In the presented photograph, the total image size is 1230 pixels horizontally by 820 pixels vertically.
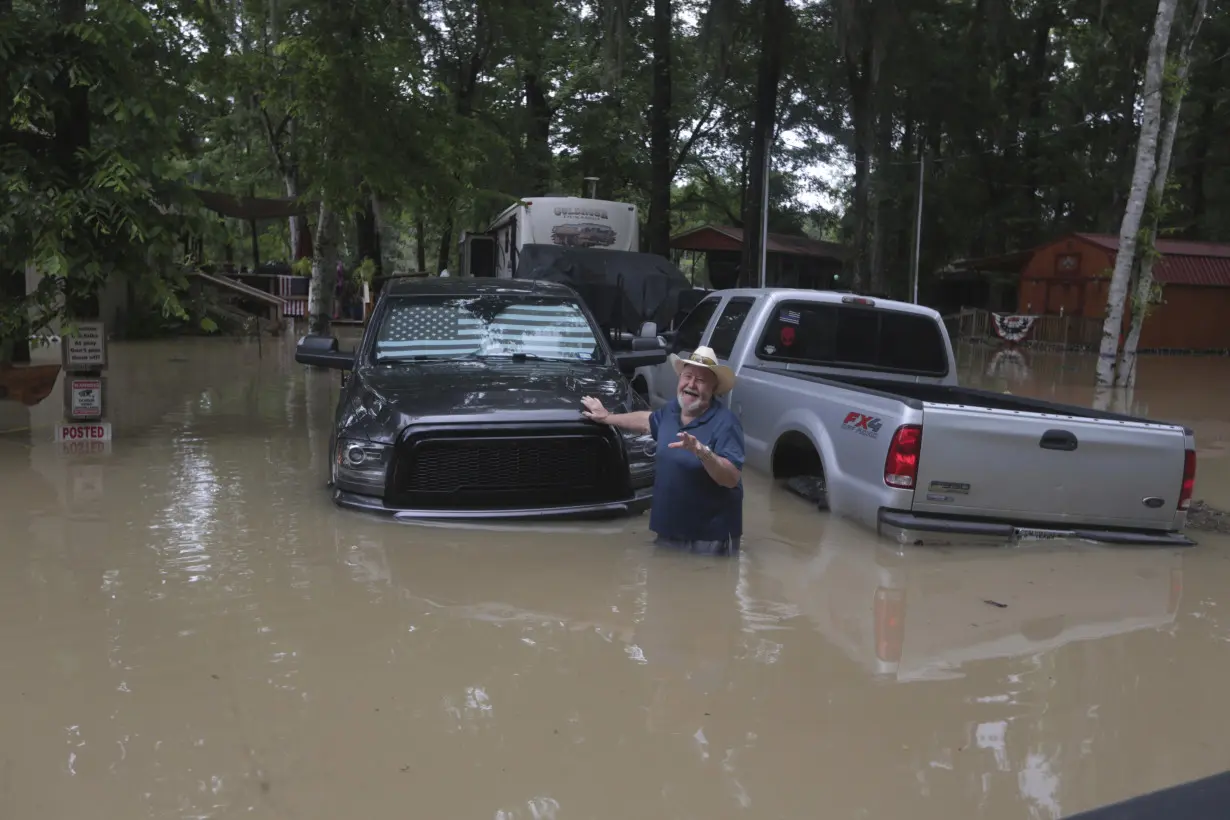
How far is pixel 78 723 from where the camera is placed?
4.14 meters

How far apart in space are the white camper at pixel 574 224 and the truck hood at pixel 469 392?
11307mm

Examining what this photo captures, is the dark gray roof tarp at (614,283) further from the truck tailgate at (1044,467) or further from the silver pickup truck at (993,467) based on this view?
the truck tailgate at (1044,467)

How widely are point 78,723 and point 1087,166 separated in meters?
38.8

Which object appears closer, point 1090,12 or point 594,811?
point 594,811

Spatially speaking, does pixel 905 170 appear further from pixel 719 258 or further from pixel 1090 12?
pixel 719 258

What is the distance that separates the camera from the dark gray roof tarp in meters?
16.4

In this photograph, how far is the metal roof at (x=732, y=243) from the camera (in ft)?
133

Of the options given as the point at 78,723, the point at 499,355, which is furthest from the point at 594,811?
the point at 499,355

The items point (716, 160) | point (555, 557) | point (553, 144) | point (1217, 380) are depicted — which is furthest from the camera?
point (716, 160)

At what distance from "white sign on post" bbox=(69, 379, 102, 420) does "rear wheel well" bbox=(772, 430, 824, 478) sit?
6353 millimetres

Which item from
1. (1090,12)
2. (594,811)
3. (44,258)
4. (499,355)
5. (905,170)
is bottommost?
(594,811)

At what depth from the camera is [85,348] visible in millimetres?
10125

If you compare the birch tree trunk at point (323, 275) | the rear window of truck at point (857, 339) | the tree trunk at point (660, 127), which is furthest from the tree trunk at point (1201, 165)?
the rear window of truck at point (857, 339)

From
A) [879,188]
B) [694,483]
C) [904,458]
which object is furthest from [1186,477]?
[879,188]
